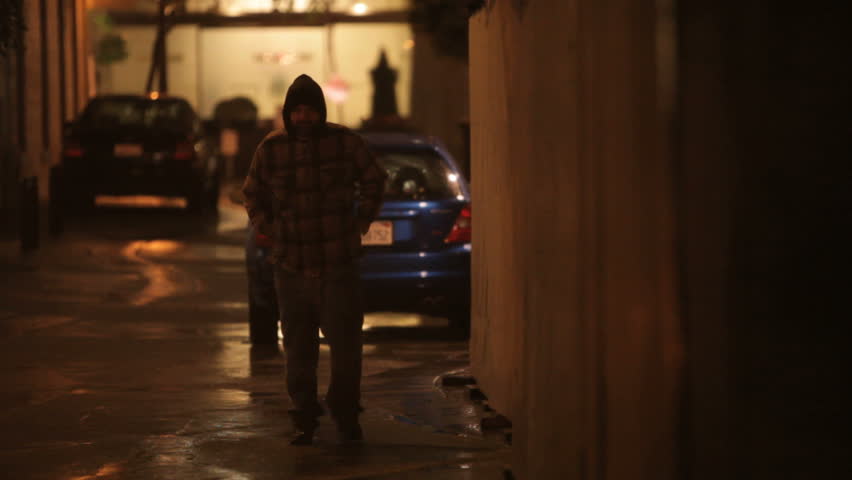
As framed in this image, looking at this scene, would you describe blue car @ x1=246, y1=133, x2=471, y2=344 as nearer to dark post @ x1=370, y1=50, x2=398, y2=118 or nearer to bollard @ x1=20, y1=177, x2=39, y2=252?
bollard @ x1=20, y1=177, x2=39, y2=252

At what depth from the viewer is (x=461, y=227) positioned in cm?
1291

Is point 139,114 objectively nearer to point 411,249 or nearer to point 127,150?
point 127,150

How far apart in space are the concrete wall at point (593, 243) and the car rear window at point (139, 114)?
18883 mm

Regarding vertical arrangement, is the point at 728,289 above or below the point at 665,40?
below

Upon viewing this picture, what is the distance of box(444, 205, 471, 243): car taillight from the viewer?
12.9 m

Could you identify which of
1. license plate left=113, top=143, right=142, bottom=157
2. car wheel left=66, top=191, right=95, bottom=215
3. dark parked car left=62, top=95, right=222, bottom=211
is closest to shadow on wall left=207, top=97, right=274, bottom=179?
car wheel left=66, top=191, right=95, bottom=215

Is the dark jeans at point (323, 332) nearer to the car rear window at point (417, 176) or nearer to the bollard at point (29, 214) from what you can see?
the car rear window at point (417, 176)

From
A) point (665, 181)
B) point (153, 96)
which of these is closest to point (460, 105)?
point (153, 96)

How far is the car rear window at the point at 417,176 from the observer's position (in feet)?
42.4

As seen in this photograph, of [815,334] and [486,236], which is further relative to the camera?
[486,236]

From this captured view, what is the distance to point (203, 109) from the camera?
171 feet

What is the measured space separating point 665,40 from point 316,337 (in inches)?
141

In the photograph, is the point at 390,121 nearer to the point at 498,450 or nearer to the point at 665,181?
the point at 498,450

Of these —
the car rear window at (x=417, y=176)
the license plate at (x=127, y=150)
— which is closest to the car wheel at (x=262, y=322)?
the car rear window at (x=417, y=176)
